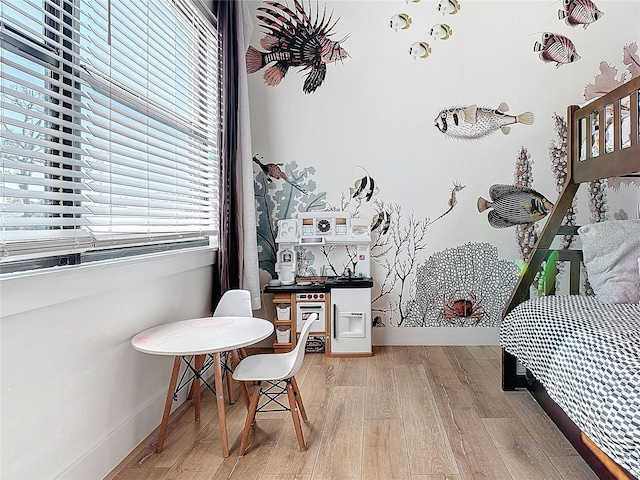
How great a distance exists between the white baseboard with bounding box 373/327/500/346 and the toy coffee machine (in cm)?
52

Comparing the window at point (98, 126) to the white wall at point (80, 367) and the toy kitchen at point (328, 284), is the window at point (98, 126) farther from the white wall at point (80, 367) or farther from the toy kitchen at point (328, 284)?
the toy kitchen at point (328, 284)

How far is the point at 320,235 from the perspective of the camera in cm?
386

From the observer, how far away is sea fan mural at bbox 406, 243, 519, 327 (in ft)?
12.7

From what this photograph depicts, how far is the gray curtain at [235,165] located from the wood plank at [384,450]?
133 cm

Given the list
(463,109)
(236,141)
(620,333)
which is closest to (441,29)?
(463,109)

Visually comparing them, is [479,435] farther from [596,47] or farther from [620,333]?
[596,47]

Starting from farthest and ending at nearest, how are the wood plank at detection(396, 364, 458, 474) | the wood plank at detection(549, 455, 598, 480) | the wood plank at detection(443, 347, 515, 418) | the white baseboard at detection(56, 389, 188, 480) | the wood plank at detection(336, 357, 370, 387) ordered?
the wood plank at detection(336, 357, 370, 387), the wood plank at detection(443, 347, 515, 418), the wood plank at detection(396, 364, 458, 474), the wood plank at detection(549, 455, 598, 480), the white baseboard at detection(56, 389, 188, 480)

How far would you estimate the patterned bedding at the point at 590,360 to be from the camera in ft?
4.87

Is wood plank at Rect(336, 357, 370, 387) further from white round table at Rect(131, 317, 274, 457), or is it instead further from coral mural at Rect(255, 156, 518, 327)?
white round table at Rect(131, 317, 274, 457)

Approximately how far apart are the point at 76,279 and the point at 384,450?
1.46m

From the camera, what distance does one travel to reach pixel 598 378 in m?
1.66

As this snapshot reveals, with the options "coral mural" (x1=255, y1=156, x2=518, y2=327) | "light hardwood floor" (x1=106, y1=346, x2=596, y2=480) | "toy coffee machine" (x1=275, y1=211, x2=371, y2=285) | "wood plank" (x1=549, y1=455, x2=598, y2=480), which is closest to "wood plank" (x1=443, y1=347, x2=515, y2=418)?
"light hardwood floor" (x1=106, y1=346, x2=596, y2=480)

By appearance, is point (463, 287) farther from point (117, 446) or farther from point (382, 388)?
point (117, 446)

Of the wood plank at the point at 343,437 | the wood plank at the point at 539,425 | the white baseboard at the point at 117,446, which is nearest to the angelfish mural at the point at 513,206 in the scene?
the wood plank at the point at 539,425
